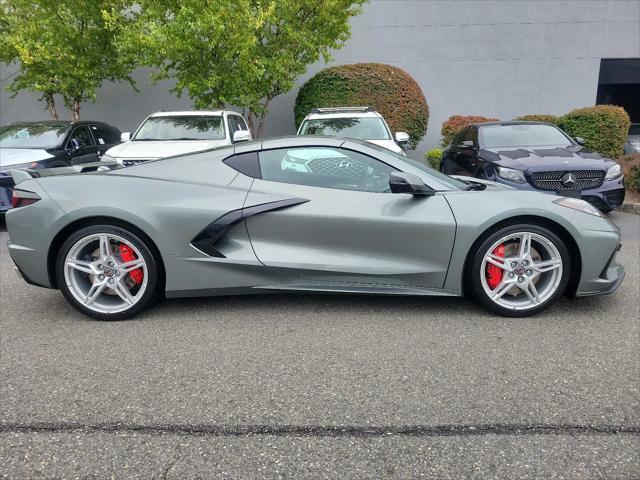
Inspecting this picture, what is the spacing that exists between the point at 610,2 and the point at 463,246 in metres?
15.5

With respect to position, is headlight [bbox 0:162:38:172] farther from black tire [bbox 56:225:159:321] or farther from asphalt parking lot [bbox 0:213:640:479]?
black tire [bbox 56:225:159:321]

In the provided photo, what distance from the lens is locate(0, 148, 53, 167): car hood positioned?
24.0ft

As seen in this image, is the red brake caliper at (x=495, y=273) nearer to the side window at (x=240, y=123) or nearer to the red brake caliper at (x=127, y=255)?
the red brake caliper at (x=127, y=255)

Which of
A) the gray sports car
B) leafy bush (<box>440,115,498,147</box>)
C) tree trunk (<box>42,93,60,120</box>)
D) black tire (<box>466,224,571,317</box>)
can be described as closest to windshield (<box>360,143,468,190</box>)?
the gray sports car

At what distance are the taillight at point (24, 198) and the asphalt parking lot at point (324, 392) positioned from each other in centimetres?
86

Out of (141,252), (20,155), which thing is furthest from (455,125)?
(141,252)

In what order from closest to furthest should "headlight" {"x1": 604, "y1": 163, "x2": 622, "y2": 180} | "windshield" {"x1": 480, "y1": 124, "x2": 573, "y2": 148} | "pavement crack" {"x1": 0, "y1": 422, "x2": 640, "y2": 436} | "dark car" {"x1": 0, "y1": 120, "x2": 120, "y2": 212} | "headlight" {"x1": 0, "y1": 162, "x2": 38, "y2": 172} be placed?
1. "pavement crack" {"x1": 0, "y1": 422, "x2": 640, "y2": 436}
2. "headlight" {"x1": 604, "y1": 163, "x2": 622, "y2": 180}
3. "headlight" {"x1": 0, "y1": 162, "x2": 38, "y2": 172}
4. "dark car" {"x1": 0, "y1": 120, "x2": 120, "y2": 212}
5. "windshield" {"x1": 480, "y1": 124, "x2": 573, "y2": 148}

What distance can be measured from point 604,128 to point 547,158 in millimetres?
5338

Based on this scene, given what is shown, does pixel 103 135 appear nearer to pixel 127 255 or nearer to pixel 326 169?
pixel 127 255

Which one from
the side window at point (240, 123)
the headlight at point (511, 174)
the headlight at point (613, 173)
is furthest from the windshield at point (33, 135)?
the headlight at point (613, 173)

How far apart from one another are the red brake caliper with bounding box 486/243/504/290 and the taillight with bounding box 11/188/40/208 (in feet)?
11.1

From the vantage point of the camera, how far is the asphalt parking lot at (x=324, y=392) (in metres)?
2.10

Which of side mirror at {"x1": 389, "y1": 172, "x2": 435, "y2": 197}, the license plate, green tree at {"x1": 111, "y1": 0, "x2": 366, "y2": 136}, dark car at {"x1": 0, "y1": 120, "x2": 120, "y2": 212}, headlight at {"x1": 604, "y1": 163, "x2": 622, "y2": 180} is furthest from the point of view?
green tree at {"x1": 111, "y1": 0, "x2": 366, "y2": 136}

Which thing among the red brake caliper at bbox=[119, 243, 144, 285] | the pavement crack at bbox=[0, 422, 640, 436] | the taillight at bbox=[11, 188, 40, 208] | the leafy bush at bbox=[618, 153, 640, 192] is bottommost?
the leafy bush at bbox=[618, 153, 640, 192]
